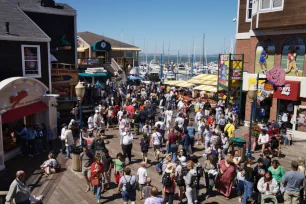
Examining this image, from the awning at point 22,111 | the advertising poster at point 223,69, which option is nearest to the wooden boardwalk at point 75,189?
the awning at point 22,111

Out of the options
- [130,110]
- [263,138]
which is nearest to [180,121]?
[130,110]

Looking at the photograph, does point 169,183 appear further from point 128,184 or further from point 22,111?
point 22,111

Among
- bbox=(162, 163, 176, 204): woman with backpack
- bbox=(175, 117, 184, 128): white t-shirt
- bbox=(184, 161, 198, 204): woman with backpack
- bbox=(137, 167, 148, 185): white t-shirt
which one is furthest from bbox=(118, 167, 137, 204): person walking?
bbox=(175, 117, 184, 128): white t-shirt

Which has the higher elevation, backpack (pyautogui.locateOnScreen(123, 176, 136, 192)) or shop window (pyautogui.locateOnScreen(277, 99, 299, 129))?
shop window (pyautogui.locateOnScreen(277, 99, 299, 129))

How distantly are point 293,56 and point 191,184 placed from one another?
12908 mm

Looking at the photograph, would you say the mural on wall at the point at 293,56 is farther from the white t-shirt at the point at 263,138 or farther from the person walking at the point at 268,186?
the person walking at the point at 268,186

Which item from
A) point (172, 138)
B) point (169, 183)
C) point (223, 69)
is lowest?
point (169, 183)

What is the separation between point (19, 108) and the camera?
15.1 metres

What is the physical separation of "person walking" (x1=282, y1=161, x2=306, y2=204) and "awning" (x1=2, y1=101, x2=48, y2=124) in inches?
464

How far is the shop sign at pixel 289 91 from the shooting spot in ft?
59.3

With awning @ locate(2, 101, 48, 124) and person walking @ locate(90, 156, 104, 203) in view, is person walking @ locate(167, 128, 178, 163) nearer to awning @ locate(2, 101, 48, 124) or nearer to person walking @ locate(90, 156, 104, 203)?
person walking @ locate(90, 156, 104, 203)

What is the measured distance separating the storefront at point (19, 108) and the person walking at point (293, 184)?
37.4 ft

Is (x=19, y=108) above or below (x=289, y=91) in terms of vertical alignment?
below

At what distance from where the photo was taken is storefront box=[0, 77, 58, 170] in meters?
13.8
